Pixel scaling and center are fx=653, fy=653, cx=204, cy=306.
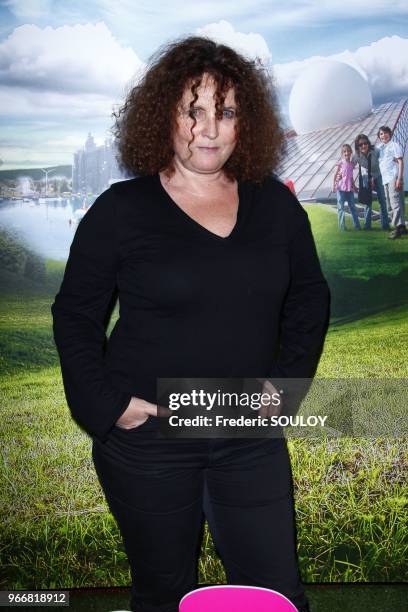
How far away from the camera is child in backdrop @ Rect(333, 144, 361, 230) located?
2148 mm

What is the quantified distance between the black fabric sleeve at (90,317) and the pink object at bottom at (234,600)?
437 millimetres

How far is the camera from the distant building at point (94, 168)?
7.06 ft

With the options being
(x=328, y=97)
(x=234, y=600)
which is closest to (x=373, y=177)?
(x=328, y=97)

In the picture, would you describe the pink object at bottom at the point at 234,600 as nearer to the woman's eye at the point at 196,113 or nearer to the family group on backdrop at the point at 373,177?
the woman's eye at the point at 196,113

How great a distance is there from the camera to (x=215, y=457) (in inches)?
59.0

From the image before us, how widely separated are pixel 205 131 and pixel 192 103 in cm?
7

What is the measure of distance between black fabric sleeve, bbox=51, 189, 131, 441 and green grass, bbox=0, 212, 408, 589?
710mm

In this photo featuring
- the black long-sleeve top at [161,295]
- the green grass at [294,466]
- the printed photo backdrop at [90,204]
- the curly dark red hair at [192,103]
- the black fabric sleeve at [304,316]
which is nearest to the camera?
the black long-sleeve top at [161,295]

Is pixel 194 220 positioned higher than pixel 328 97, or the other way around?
pixel 328 97

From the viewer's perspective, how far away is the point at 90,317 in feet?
5.07

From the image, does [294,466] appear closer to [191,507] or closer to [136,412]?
[191,507]

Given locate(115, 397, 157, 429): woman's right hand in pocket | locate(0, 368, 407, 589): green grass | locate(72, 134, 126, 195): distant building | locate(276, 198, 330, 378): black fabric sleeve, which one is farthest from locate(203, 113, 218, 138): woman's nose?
locate(0, 368, 407, 589): green grass

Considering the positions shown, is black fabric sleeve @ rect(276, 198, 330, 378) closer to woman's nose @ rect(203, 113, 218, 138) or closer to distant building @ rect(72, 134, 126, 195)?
woman's nose @ rect(203, 113, 218, 138)

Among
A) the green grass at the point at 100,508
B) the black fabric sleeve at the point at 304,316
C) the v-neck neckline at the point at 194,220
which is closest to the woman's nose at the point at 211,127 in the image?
the v-neck neckline at the point at 194,220
